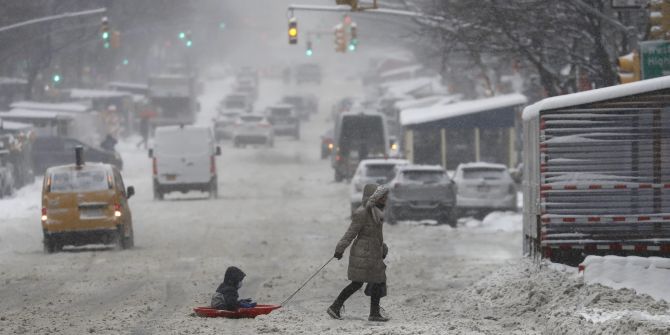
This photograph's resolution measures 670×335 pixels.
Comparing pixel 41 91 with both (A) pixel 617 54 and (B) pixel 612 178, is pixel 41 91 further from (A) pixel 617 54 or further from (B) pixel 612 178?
(B) pixel 612 178

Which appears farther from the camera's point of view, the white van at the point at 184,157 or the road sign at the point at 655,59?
the white van at the point at 184,157

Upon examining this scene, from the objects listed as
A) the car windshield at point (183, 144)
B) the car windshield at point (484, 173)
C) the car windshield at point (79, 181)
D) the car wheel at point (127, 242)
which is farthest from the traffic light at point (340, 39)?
the car windshield at point (79, 181)

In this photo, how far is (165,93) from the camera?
7875 cm

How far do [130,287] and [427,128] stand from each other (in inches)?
1148

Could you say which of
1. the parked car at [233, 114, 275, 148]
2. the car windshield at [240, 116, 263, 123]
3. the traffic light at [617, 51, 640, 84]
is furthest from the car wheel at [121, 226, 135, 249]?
the car windshield at [240, 116, 263, 123]

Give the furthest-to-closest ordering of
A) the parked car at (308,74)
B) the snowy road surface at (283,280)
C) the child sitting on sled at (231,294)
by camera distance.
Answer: the parked car at (308,74) → the child sitting on sled at (231,294) → the snowy road surface at (283,280)

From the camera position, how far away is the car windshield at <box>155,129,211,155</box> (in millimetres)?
41094

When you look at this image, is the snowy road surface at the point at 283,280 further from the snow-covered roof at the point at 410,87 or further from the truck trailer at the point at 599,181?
the snow-covered roof at the point at 410,87

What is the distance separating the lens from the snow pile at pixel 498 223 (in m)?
32.1

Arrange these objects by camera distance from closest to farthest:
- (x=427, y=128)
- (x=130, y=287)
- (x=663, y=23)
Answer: (x=130, y=287), (x=663, y=23), (x=427, y=128)

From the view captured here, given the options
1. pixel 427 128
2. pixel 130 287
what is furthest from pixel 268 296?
pixel 427 128

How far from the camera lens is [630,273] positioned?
1573 centimetres

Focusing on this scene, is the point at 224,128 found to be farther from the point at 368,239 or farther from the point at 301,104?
the point at 368,239

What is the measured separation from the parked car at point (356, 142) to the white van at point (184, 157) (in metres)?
9.40
